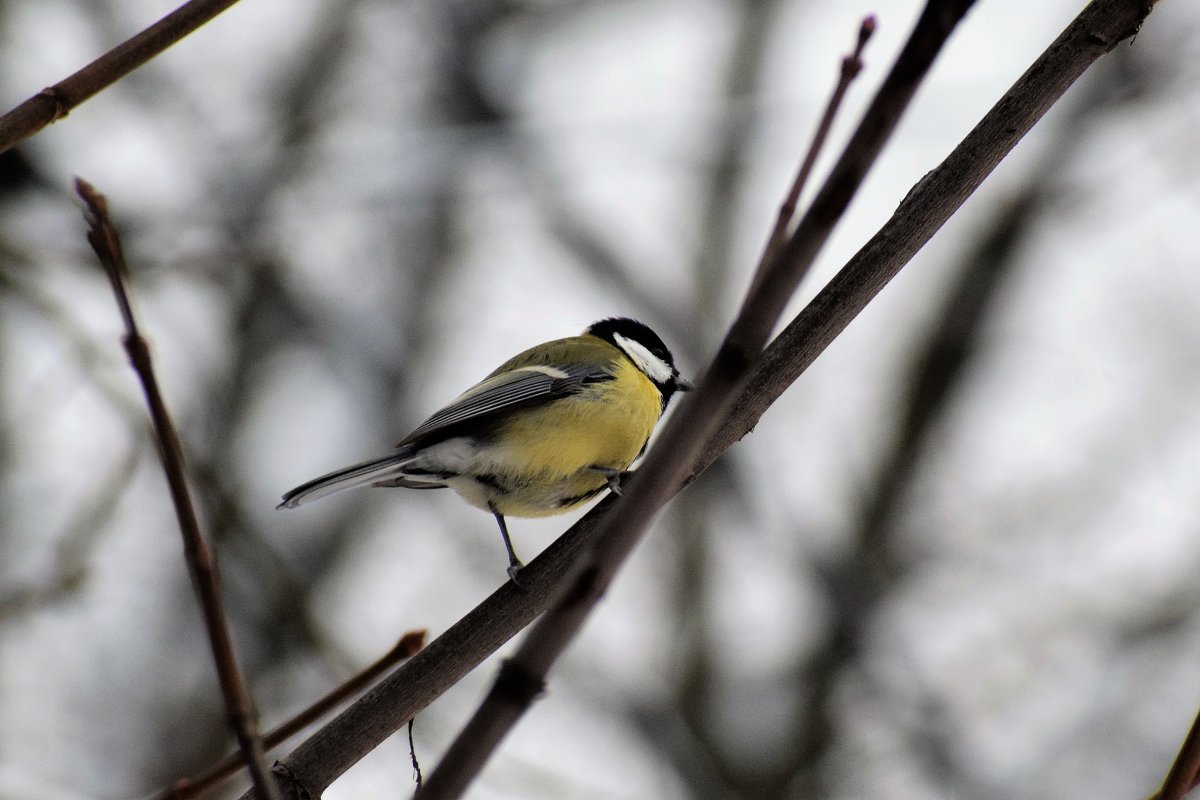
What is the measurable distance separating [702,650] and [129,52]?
22.8ft

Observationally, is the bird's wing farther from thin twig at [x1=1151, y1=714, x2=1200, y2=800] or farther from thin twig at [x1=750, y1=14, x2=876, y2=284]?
thin twig at [x1=1151, y1=714, x2=1200, y2=800]

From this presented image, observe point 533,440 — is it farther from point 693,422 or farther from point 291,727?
point 693,422

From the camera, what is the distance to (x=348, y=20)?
8352 mm

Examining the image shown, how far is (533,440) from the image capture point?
3.35 meters

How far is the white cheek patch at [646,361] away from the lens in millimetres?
4328

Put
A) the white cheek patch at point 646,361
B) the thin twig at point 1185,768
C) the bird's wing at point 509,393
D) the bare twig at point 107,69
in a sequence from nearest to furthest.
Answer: the thin twig at point 1185,768 < the bare twig at point 107,69 < the bird's wing at point 509,393 < the white cheek patch at point 646,361

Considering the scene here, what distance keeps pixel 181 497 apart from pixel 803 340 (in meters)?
1.22

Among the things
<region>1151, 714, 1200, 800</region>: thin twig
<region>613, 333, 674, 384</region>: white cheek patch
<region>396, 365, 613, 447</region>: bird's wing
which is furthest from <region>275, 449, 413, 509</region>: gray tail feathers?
<region>1151, 714, 1200, 800</region>: thin twig

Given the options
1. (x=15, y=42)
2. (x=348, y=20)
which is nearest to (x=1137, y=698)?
(x=348, y=20)

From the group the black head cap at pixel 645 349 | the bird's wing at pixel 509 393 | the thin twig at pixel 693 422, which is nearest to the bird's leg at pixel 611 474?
the bird's wing at pixel 509 393

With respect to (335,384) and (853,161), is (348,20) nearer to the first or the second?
(335,384)

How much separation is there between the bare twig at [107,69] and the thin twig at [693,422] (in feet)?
2.74

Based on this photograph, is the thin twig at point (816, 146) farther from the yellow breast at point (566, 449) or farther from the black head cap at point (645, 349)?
the black head cap at point (645, 349)

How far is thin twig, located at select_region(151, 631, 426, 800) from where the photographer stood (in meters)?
1.17
